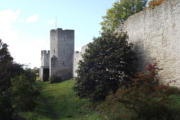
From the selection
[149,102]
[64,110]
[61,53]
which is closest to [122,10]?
[61,53]

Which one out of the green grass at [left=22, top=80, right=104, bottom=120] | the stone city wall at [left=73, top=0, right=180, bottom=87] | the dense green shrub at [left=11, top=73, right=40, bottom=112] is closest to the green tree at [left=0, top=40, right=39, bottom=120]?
the dense green shrub at [left=11, top=73, right=40, bottom=112]

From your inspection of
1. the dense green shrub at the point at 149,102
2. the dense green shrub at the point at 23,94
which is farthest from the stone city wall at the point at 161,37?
the dense green shrub at the point at 23,94

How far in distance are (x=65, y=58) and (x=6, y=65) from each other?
11.2 meters

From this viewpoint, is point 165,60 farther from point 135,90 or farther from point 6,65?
point 6,65

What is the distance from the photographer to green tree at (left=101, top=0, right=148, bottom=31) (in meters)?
22.1

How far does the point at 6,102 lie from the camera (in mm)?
9148

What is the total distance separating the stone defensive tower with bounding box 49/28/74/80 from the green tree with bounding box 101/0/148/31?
4.62 meters

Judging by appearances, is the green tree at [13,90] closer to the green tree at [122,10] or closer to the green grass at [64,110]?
the green grass at [64,110]

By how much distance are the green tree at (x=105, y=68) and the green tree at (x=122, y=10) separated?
11.4m

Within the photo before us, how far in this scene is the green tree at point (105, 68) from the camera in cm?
1026

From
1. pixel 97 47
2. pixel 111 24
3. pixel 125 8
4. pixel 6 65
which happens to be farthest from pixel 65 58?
pixel 97 47

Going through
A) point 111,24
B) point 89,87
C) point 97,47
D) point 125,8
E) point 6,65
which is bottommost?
point 89,87

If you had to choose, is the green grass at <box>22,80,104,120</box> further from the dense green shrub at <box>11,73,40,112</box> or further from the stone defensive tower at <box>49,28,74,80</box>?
the stone defensive tower at <box>49,28,74,80</box>

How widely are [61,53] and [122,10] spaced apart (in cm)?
817
